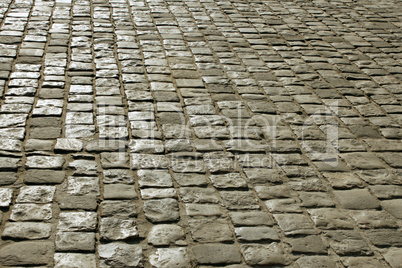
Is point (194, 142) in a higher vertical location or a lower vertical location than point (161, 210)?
lower

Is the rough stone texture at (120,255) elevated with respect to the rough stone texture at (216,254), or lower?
elevated

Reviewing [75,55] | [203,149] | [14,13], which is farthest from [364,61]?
[14,13]

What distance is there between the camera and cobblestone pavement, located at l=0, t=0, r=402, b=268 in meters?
3.28

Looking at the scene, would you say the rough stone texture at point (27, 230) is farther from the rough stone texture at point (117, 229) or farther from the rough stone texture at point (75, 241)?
the rough stone texture at point (117, 229)

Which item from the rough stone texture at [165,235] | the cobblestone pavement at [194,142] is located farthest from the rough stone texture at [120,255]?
the rough stone texture at [165,235]

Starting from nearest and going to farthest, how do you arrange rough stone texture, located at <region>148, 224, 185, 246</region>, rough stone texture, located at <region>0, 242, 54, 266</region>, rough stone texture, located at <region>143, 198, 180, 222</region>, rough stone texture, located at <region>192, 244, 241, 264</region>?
1. rough stone texture, located at <region>0, 242, 54, 266</region>
2. rough stone texture, located at <region>192, 244, 241, 264</region>
3. rough stone texture, located at <region>148, 224, 185, 246</region>
4. rough stone texture, located at <region>143, 198, 180, 222</region>

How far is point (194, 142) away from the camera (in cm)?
453

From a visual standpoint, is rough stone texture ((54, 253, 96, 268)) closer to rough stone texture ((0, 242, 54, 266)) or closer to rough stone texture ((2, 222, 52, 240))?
rough stone texture ((0, 242, 54, 266))

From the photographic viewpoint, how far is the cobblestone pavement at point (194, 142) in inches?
129

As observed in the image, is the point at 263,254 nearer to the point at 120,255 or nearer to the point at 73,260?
the point at 120,255

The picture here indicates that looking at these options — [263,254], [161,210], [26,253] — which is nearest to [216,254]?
[263,254]

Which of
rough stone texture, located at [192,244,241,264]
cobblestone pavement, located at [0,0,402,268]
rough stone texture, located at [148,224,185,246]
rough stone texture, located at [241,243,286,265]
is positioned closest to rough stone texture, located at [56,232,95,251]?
cobblestone pavement, located at [0,0,402,268]

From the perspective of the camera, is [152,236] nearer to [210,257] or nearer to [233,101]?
[210,257]

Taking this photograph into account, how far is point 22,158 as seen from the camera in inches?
159
